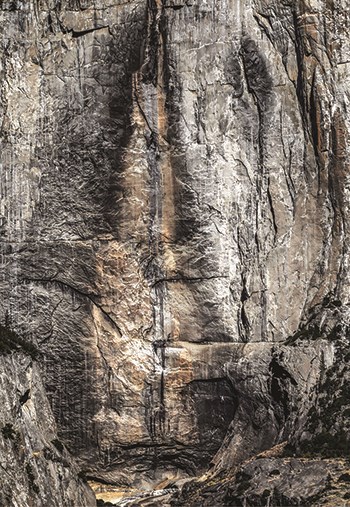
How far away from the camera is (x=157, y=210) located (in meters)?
80.6

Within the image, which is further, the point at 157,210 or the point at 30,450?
the point at 157,210

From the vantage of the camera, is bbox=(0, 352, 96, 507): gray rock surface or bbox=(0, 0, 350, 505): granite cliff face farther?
bbox=(0, 0, 350, 505): granite cliff face

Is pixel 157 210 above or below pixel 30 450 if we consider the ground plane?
above

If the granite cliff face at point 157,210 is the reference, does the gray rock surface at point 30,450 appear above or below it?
below

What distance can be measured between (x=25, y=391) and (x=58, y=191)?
32.8 ft

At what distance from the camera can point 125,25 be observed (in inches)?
3182

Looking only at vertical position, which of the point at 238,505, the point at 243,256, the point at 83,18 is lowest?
the point at 238,505

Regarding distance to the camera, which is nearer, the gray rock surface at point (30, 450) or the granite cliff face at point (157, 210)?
the gray rock surface at point (30, 450)

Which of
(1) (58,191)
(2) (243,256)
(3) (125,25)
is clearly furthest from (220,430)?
(3) (125,25)

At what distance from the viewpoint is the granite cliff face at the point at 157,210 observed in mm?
79562

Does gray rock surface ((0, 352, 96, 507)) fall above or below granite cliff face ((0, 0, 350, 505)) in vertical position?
below

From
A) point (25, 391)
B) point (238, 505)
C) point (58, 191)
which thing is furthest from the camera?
point (58, 191)

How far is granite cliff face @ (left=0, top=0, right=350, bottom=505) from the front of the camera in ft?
261

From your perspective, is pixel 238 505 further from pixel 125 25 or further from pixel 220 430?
pixel 125 25
